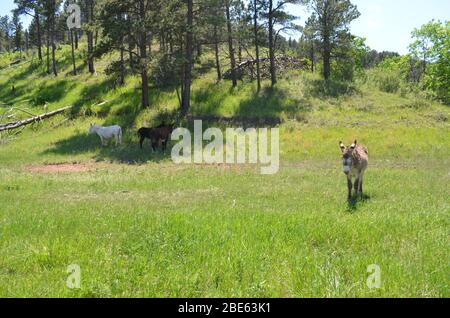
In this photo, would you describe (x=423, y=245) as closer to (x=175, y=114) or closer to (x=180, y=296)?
(x=180, y=296)

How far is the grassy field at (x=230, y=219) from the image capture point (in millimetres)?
6445

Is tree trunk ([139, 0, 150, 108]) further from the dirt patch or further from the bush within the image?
the bush

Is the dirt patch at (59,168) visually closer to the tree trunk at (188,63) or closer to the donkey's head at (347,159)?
the tree trunk at (188,63)

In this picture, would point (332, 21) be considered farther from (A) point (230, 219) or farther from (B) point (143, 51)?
(A) point (230, 219)

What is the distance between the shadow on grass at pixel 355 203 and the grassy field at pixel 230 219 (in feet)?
0.28

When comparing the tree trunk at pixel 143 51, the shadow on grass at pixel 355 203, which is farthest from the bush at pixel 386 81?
the shadow on grass at pixel 355 203

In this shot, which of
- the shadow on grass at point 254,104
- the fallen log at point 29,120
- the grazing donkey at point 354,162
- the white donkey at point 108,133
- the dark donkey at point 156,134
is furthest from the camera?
the fallen log at point 29,120

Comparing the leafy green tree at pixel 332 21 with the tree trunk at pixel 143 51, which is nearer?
the tree trunk at pixel 143 51

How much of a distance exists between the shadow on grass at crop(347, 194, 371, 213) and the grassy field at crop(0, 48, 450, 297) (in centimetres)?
9

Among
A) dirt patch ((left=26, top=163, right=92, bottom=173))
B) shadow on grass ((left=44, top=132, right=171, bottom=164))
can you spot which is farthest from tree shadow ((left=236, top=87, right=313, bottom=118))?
dirt patch ((left=26, top=163, right=92, bottom=173))

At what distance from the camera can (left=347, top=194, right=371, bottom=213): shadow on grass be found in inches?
479

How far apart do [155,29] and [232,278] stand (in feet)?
91.0

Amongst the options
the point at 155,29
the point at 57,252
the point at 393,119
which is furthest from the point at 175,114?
the point at 57,252

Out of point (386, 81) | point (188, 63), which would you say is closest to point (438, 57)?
point (386, 81)
